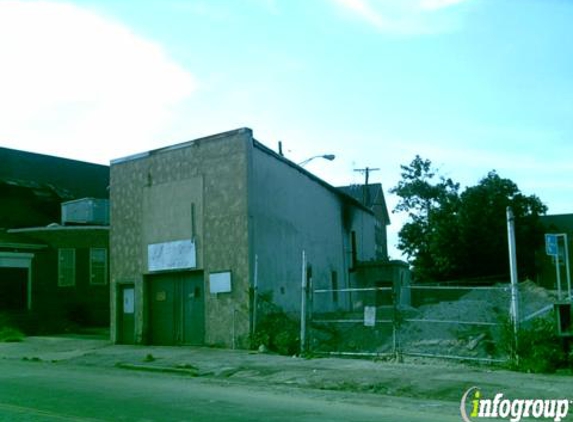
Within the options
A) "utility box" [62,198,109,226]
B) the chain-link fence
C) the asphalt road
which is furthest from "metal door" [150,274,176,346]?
"utility box" [62,198,109,226]

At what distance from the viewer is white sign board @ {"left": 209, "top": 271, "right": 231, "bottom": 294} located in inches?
850

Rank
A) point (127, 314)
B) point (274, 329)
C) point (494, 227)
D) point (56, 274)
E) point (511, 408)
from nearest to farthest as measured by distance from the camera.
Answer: point (511, 408)
point (274, 329)
point (127, 314)
point (56, 274)
point (494, 227)

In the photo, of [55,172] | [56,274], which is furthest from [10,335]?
[55,172]

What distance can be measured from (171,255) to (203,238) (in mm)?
1457

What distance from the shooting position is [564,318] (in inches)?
582

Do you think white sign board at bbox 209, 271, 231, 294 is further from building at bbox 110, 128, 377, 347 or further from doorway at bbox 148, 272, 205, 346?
doorway at bbox 148, 272, 205, 346

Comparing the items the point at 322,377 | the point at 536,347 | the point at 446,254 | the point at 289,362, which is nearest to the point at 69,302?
the point at 289,362

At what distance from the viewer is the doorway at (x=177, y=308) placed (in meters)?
22.5

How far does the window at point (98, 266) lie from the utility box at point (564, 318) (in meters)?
23.6

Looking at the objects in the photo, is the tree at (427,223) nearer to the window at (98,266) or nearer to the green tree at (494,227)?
the green tree at (494,227)

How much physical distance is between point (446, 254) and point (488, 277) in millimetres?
3743

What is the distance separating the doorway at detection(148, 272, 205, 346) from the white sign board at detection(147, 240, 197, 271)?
34 cm

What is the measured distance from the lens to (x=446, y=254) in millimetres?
52594

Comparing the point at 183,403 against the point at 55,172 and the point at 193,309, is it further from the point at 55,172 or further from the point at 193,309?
the point at 55,172
